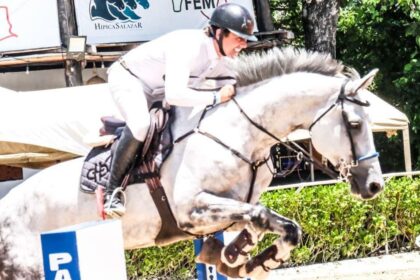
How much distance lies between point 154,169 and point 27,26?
9830mm

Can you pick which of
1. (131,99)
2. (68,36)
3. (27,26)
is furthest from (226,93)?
(27,26)

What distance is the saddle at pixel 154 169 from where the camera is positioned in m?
6.44

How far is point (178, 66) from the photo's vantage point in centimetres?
616

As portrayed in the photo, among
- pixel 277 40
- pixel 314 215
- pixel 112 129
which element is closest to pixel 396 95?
pixel 277 40

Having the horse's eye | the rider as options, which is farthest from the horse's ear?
the rider

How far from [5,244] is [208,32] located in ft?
7.13

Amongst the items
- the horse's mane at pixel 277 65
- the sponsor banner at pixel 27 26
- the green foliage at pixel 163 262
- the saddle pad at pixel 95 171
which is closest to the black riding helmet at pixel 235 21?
the horse's mane at pixel 277 65

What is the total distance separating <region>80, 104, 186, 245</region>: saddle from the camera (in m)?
6.44

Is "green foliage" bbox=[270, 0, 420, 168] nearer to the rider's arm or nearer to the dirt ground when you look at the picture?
the dirt ground

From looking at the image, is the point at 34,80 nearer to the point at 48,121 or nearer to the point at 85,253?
the point at 48,121

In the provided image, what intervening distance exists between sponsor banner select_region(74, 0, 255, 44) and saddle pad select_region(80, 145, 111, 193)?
30.9ft

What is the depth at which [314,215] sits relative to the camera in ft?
41.5

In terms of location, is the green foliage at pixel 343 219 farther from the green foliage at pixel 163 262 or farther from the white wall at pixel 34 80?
the white wall at pixel 34 80

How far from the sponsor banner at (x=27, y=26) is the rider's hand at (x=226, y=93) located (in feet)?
31.4
